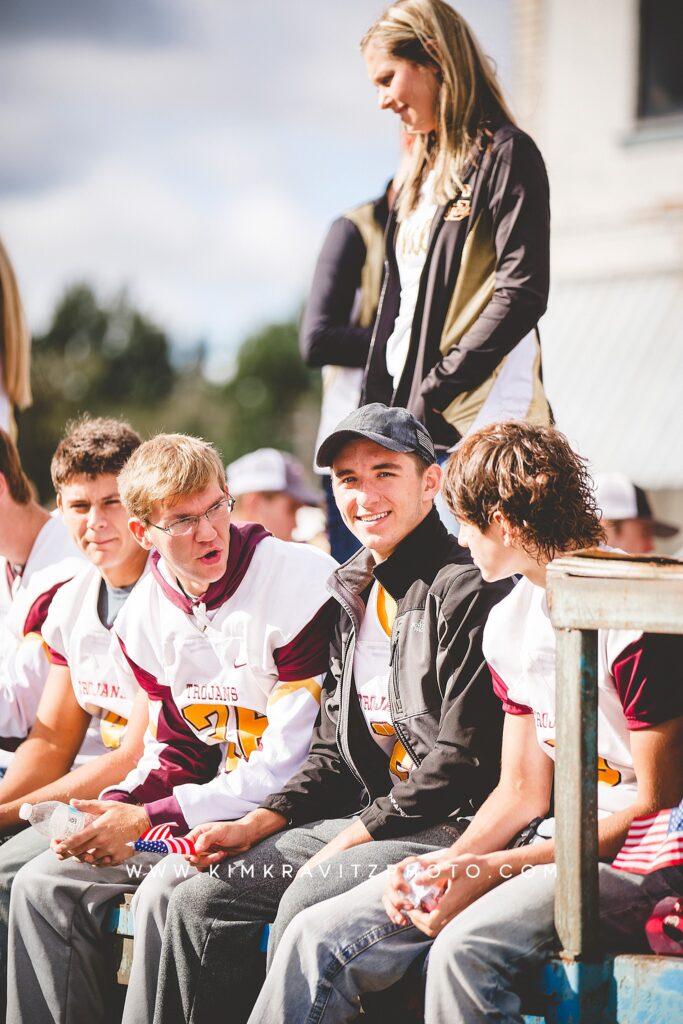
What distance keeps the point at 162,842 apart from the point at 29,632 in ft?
3.88

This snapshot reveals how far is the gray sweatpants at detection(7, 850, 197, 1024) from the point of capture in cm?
291

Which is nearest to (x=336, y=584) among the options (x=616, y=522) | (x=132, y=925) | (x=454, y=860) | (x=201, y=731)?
(x=201, y=731)

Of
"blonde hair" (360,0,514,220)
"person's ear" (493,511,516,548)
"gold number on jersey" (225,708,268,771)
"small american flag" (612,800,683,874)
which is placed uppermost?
"blonde hair" (360,0,514,220)

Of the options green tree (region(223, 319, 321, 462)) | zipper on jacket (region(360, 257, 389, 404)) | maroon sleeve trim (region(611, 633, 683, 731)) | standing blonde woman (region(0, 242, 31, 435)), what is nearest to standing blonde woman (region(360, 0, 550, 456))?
zipper on jacket (region(360, 257, 389, 404))

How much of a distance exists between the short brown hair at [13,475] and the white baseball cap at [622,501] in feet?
7.41

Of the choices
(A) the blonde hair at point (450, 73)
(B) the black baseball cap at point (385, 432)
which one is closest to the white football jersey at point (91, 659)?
(B) the black baseball cap at point (385, 432)

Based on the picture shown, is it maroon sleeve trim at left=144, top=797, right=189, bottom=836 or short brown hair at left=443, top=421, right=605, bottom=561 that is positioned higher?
short brown hair at left=443, top=421, right=605, bottom=561

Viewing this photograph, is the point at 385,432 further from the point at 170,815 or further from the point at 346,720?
the point at 170,815

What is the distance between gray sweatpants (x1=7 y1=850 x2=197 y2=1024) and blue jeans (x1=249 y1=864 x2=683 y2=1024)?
55 centimetres

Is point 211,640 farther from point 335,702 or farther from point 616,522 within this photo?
point 616,522

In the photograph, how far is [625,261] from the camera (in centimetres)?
1062

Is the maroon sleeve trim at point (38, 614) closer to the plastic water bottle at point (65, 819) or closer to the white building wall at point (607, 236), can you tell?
the plastic water bottle at point (65, 819)

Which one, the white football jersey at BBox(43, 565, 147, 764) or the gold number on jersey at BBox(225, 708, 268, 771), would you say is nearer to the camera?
the gold number on jersey at BBox(225, 708, 268, 771)

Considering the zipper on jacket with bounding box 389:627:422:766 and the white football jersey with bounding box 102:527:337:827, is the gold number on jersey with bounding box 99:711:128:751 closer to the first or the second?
the white football jersey with bounding box 102:527:337:827
